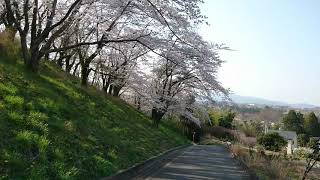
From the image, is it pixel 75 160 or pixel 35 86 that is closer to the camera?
pixel 75 160

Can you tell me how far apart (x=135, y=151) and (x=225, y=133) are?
6118 cm

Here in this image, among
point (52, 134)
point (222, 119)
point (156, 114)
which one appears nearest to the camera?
point (52, 134)

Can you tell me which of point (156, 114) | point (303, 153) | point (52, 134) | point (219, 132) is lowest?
point (303, 153)

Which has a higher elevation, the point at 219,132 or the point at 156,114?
the point at 156,114

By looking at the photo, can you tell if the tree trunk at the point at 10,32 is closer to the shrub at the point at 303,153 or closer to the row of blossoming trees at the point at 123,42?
the row of blossoming trees at the point at 123,42

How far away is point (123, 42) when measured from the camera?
22531 millimetres

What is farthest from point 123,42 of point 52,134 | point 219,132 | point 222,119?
point 222,119

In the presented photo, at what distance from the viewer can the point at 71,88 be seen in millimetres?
20484

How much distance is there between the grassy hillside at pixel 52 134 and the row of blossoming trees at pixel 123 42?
85.2 inches

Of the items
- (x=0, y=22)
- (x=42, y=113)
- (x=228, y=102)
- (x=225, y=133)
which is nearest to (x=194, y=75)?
(x=228, y=102)

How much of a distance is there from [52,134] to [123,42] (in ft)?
37.3

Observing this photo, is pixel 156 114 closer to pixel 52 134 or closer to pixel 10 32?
pixel 10 32

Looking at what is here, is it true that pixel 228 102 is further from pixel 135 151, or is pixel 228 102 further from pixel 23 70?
pixel 23 70

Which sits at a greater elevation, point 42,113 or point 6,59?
point 6,59
